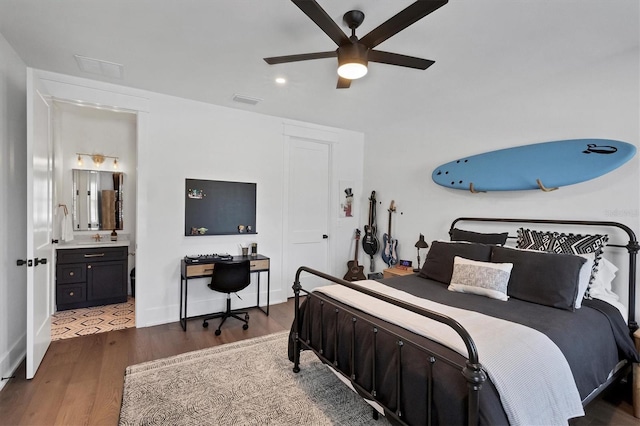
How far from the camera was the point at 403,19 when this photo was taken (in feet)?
5.37

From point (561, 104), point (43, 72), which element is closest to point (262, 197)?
point (43, 72)

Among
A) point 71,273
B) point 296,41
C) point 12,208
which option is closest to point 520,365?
point 296,41

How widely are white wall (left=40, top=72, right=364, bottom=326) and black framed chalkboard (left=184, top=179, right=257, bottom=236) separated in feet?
0.27

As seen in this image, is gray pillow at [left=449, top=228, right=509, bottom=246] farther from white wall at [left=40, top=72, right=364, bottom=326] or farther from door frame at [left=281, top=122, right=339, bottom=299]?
white wall at [left=40, top=72, right=364, bottom=326]

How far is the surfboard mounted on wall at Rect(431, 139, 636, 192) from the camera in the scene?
8.27 ft

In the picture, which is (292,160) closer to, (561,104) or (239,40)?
(239,40)

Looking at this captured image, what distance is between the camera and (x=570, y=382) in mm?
1562

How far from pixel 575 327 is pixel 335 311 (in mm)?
1485

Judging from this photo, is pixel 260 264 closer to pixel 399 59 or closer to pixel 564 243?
pixel 399 59

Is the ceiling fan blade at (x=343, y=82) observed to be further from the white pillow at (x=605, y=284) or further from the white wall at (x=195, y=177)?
the white pillow at (x=605, y=284)

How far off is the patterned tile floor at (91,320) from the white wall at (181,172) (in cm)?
38

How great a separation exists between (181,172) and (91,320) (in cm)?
206

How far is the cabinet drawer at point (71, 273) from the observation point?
3914 millimetres

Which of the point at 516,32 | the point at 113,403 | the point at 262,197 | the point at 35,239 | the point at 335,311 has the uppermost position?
the point at 516,32
